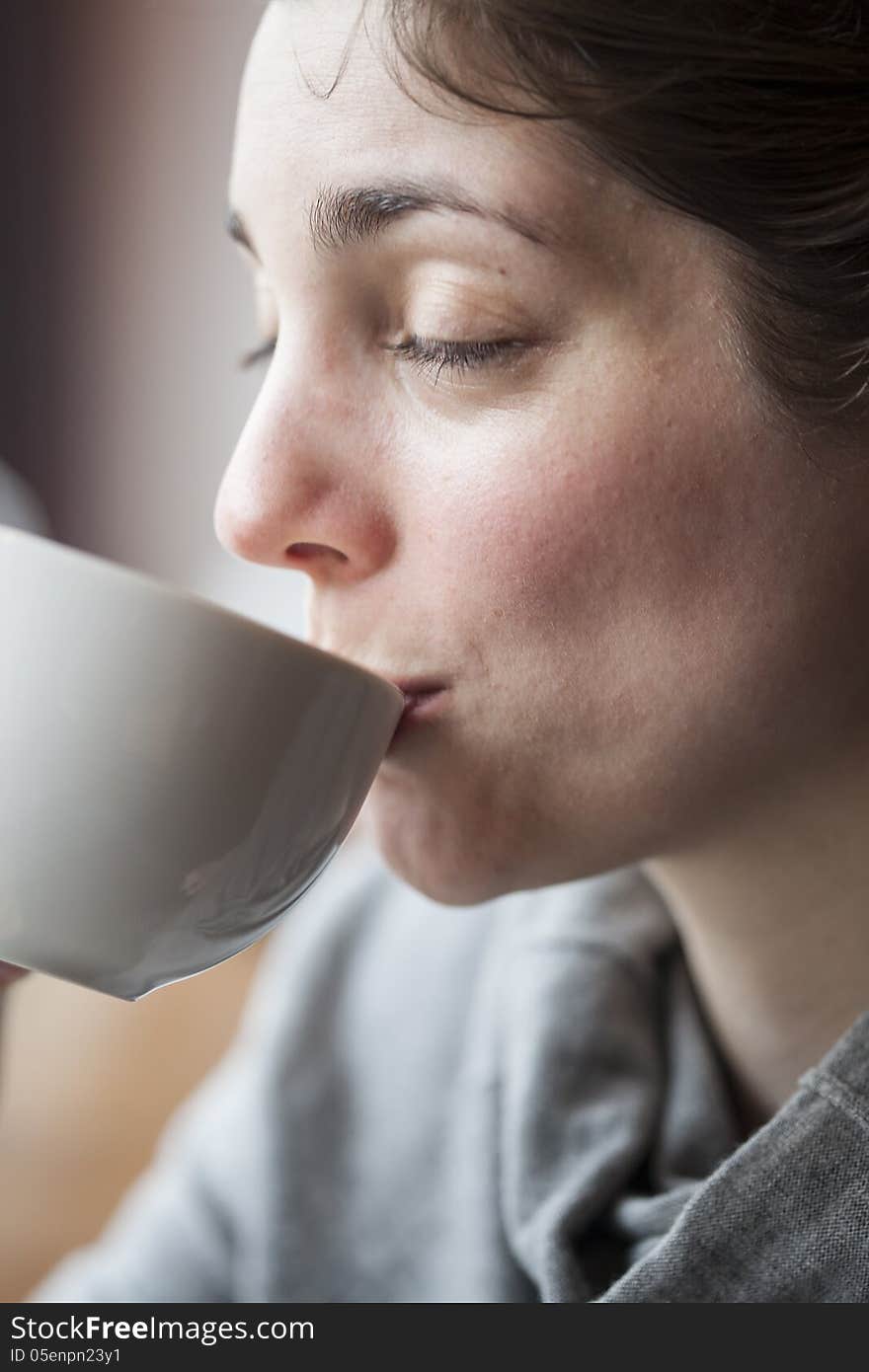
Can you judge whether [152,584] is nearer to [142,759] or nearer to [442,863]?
[142,759]

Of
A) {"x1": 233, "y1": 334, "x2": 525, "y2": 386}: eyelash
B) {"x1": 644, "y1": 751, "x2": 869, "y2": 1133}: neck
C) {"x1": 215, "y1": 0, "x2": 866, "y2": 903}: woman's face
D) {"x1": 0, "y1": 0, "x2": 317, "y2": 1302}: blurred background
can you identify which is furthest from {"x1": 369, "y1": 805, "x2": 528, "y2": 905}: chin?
{"x1": 0, "y1": 0, "x2": 317, "y2": 1302}: blurred background

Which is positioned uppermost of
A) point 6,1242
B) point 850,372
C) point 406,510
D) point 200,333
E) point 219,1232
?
point 200,333

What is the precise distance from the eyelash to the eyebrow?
53mm

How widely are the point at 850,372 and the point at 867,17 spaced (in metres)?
0.16

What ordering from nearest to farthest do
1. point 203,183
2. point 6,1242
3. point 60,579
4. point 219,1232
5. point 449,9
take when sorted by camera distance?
point 60,579, point 449,9, point 219,1232, point 6,1242, point 203,183

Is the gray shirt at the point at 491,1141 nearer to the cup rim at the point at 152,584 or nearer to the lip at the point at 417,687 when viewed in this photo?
the lip at the point at 417,687

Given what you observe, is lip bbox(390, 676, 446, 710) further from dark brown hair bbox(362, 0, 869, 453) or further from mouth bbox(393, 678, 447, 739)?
dark brown hair bbox(362, 0, 869, 453)

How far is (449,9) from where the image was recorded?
646 millimetres

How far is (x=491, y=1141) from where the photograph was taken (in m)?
0.99

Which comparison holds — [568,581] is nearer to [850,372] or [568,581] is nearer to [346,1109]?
[850,372]

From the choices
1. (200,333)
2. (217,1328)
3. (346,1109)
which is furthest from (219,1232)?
(200,333)

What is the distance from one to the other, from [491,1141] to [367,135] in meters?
0.70

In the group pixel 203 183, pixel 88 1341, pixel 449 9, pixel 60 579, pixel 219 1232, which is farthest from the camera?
pixel 203 183

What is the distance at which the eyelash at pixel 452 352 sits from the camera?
0.67 metres
